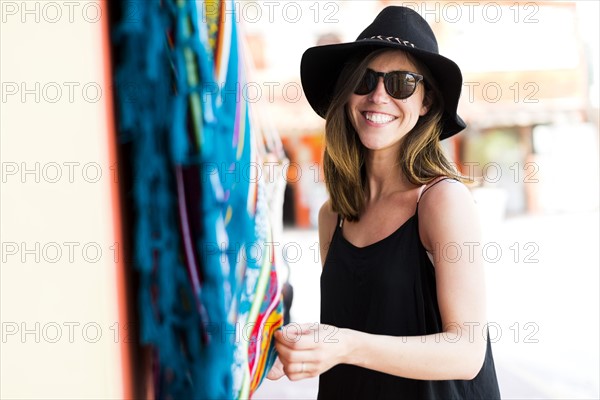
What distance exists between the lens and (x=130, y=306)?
2.34 feet

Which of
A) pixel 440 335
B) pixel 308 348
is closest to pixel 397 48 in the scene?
pixel 440 335

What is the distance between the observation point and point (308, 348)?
97cm

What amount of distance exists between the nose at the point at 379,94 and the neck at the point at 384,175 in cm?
16

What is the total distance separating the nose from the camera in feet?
5.00

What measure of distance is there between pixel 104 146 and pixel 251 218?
166mm

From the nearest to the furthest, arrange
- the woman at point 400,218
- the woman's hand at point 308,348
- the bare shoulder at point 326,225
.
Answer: the woman's hand at point 308,348, the woman at point 400,218, the bare shoulder at point 326,225

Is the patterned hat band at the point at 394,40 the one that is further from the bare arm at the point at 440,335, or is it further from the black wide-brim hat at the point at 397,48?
the bare arm at the point at 440,335

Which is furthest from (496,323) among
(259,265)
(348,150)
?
(259,265)

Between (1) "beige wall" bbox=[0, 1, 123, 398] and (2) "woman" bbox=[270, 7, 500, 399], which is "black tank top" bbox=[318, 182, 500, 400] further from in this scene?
(1) "beige wall" bbox=[0, 1, 123, 398]

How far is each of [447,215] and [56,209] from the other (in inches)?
36.8

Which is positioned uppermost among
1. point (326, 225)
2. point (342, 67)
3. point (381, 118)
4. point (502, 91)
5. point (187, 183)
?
point (502, 91)

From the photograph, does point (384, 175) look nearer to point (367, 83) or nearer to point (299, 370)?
point (367, 83)

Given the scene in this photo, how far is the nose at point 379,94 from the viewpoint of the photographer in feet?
5.00

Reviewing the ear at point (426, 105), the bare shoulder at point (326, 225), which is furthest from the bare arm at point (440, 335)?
the bare shoulder at point (326, 225)
